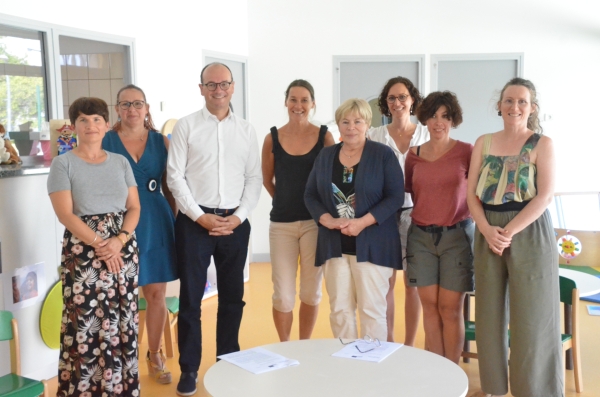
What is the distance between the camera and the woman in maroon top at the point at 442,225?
9.53 ft

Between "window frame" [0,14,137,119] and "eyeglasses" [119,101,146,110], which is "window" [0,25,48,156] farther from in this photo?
"eyeglasses" [119,101,146,110]

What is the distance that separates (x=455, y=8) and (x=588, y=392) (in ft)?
14.4

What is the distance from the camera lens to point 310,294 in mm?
3312

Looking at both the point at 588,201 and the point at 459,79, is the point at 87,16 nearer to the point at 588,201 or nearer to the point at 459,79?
the point at 459,79

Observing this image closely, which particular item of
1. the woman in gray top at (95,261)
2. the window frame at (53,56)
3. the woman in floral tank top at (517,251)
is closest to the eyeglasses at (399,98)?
the woman in floral tank top at (517,251)

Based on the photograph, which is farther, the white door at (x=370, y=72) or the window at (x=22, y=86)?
the white door at (x=370, y=72)

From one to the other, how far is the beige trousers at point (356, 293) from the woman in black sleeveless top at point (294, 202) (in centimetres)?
28

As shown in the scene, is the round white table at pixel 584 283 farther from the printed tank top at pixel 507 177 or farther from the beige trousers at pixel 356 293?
the beige trousers at pixel 356 293

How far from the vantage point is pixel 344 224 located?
2836 mm

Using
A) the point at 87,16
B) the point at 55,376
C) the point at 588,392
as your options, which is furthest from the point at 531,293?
the point at 87,16

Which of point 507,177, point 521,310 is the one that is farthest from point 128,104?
point 521,310

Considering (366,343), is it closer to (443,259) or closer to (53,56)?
(443,259)

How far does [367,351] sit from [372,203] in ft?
2.76

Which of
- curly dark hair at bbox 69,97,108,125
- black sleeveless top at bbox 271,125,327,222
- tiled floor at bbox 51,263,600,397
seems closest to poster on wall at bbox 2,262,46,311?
tiled floor at bbox 51,263,600,397
